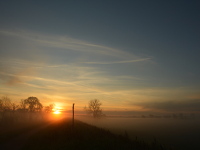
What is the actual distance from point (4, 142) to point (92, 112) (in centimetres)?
6241

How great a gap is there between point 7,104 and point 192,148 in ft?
294

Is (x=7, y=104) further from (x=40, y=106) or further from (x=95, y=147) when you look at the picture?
(x=95, y=147)

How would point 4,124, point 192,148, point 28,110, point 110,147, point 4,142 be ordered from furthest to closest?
1. point 28,110
2. point 4,124
3. point 192,148
4. point 4,142
5. point 110,147

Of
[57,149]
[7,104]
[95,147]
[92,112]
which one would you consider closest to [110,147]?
[95,147]

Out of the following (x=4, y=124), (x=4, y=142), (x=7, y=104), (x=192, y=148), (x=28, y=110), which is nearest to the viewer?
(x=4, y=142)

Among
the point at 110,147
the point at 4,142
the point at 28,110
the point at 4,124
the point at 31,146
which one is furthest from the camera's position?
the point at 28,110

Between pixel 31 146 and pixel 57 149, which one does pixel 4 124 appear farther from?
pixel 57 149

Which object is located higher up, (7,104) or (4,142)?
(7,104)

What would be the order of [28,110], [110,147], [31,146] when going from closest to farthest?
[110,147] → [31,146] → [28,110]

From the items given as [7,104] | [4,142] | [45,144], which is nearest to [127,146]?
[45,144]

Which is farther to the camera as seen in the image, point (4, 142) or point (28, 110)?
point (28, 110)

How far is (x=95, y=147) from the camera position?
750 inches

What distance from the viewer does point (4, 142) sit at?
79.9 feet

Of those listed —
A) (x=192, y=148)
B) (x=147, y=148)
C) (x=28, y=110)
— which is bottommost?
(x=192, y=148)
